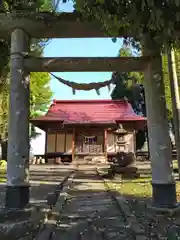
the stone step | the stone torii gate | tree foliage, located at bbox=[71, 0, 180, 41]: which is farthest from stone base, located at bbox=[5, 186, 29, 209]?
tree foliage, located at bbox=[71, 0, 180, 41]

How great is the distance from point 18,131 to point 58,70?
1.71 meters

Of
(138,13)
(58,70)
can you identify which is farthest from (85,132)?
→ (138,13)

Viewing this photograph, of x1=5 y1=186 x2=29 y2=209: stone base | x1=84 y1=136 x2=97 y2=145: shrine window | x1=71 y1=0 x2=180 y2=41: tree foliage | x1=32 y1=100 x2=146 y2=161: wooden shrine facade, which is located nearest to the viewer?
x1=71 y1=0 x2=180 y2=41: tree foliage

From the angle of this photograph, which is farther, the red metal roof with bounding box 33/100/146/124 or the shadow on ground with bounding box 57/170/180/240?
the red metal roof with bounding box 33/100/146/124

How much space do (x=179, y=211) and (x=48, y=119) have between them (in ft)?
57.7

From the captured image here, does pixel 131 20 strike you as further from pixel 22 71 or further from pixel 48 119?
pixel 48 119

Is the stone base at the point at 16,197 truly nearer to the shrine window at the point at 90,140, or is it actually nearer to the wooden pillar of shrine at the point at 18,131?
the wooden pillar of shrine at the point at 18,131

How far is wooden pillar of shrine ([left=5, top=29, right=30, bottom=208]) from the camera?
611cm

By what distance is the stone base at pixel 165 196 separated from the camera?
6.08 meters

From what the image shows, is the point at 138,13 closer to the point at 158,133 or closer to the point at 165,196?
the point at 158,133

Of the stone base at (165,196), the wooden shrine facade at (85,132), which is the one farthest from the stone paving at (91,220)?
the wooden shrine facade at (85,132)

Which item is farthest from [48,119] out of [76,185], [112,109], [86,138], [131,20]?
[131,20]

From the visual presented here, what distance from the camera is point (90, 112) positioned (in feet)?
82.3

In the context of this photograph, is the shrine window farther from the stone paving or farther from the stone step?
the stone step
